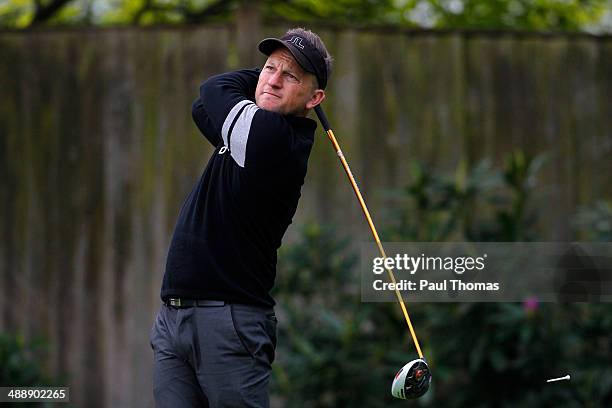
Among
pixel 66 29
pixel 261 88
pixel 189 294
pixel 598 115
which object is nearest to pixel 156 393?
pixel 189 294

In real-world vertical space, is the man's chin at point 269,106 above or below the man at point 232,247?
Answer: above

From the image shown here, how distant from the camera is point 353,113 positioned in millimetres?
6719

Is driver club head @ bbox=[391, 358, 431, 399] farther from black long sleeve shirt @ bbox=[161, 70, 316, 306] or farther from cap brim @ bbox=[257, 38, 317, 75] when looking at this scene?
cap brim @ bbox=[257, 38, 317, 75]

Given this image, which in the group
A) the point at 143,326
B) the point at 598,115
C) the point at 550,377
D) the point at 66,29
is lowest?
the point at 550,377

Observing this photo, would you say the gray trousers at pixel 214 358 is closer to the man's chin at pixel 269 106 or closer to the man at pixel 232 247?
the man at pixel 232 247

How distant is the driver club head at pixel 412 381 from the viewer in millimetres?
3977

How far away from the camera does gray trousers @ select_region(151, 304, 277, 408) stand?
3668mm

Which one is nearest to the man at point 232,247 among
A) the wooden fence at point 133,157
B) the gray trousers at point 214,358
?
the gray trousers at point 214,358

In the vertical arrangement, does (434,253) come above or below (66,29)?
below

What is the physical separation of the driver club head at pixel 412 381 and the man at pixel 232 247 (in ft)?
1.77

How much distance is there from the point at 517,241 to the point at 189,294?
2.96 metres

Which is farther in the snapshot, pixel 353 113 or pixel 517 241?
pixel 353 113

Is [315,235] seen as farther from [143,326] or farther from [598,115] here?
[598,115]

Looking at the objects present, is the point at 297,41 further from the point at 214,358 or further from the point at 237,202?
the point at 214,358
